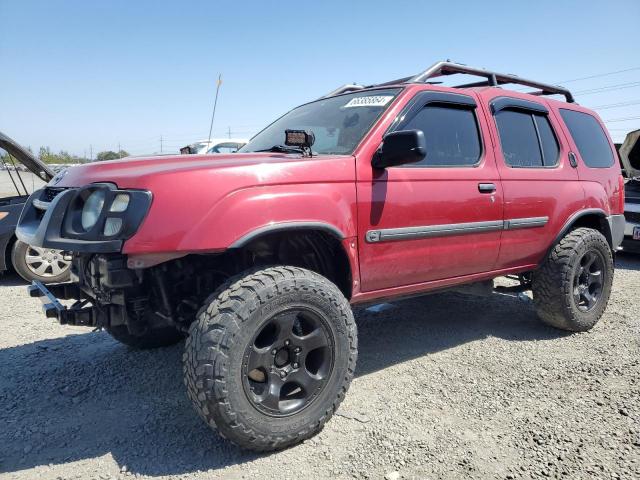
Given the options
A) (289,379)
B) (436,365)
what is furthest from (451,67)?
(289,379)

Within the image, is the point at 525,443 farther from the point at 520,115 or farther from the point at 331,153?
the point at 520,115

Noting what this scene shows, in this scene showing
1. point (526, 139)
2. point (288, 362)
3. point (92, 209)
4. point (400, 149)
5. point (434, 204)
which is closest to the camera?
point (92, 209)

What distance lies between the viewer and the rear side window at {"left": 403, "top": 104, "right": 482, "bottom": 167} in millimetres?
3119

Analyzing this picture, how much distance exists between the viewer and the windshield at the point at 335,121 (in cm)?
295

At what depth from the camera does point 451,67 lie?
356cm

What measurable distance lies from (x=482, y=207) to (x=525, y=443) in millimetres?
1510

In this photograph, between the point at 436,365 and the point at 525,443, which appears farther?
the point at 436,365

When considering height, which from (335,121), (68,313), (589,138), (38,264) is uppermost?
(335,121)

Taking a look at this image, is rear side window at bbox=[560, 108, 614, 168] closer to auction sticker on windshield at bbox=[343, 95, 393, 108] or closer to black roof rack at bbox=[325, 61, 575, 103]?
black roof rack at bbox=[325, 61, 575, 103]

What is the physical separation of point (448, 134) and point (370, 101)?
58cm

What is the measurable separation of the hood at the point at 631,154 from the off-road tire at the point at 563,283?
535 centimetres

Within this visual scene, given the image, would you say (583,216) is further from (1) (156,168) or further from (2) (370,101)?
(1) (156,168)

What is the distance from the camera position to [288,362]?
2445 millimetres

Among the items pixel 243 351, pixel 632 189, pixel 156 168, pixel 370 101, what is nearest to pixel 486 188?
pixel 370 101
